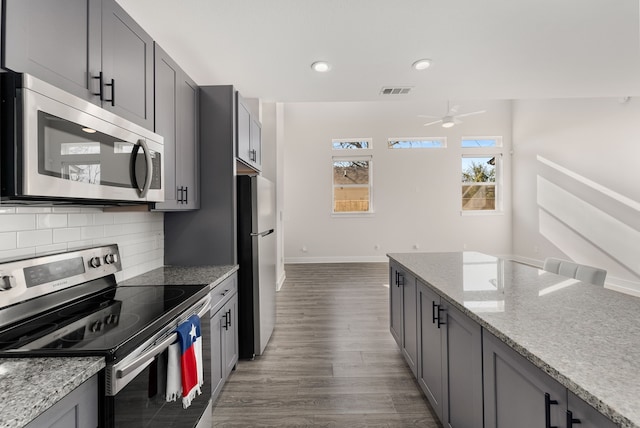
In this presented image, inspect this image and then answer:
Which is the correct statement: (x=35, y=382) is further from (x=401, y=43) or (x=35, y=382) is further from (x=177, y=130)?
(x=401, y=43)

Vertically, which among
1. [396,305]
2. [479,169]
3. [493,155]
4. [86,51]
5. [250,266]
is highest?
[493,155]

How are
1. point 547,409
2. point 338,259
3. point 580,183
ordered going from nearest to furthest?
1. point 547,409
2. point 580,183
3. point 338,259

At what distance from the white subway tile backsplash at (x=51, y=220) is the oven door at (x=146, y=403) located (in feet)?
2.70

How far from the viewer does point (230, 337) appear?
2.15m

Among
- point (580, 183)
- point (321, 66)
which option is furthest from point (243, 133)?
point (580, 183)

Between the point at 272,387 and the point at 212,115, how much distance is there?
81.2 inches

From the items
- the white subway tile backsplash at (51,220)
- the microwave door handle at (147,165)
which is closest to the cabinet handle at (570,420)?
the microwave door handle at (147,165)

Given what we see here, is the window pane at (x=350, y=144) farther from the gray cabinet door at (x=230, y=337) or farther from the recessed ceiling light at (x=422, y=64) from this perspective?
the gray cabinet door at (x=230, y=337)

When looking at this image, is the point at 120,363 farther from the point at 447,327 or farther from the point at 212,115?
the point at 212,115

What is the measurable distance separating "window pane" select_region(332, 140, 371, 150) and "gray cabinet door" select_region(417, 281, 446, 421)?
5431 millimetres

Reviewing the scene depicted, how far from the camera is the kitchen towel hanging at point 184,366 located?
3.91ft

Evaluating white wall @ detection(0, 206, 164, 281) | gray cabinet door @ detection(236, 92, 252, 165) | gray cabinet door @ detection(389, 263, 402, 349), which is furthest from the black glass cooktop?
gray cabinet door @ detection(389, 263, 402, 349)

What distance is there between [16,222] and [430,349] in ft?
7.06

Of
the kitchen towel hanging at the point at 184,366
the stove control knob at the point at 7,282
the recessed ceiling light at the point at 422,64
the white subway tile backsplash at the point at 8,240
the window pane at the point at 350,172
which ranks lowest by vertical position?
the kitchen towel hanging at the point at 184,366
